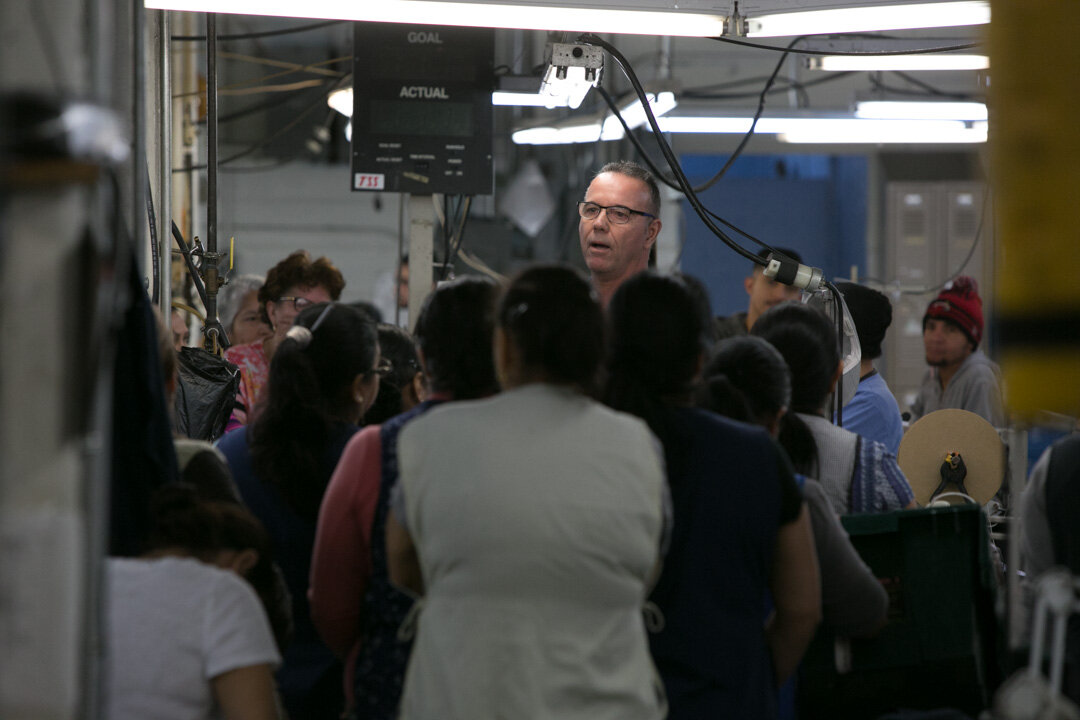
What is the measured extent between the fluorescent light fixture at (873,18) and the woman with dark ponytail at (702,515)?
124 centimetres

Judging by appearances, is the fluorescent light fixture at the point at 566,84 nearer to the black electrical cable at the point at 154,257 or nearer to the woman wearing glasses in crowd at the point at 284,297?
the woman wearing glasses in crowd at the point at 284,297

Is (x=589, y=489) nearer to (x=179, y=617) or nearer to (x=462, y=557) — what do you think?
(x=462, y=557)

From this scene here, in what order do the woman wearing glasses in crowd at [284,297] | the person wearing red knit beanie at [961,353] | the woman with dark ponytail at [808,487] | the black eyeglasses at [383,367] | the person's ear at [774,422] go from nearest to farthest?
the woman with dark ponytail at [808,487] → the person's ear at [774,422] → the black eyeglasses at [383,367] → the woman wearing glasses in crowd at [284,297] → the person wearing red knit beanie at [961,353]

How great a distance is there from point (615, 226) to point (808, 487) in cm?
118

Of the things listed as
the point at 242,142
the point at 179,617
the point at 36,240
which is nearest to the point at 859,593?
the point at 179,617

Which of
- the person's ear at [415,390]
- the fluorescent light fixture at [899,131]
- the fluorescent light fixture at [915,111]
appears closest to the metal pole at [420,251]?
the person's ear at [415,390]

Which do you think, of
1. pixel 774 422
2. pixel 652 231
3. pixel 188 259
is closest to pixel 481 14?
pixel 652 231

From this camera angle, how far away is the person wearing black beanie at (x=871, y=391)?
A: 2967 millimetres

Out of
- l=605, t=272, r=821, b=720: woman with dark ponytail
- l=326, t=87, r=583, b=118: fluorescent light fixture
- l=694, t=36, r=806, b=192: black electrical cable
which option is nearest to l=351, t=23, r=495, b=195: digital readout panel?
l=326, t=87, r=583, b=118: fluorescent light fixture

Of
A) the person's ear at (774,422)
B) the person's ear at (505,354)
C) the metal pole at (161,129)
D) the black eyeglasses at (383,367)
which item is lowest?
the person's ear at (774,422)

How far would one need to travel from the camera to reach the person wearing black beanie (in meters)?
2.97

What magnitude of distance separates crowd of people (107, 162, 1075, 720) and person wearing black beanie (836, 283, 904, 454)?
0.74 m

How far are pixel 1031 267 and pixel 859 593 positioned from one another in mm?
902

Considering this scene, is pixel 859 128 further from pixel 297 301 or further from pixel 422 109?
pixel 297 301
